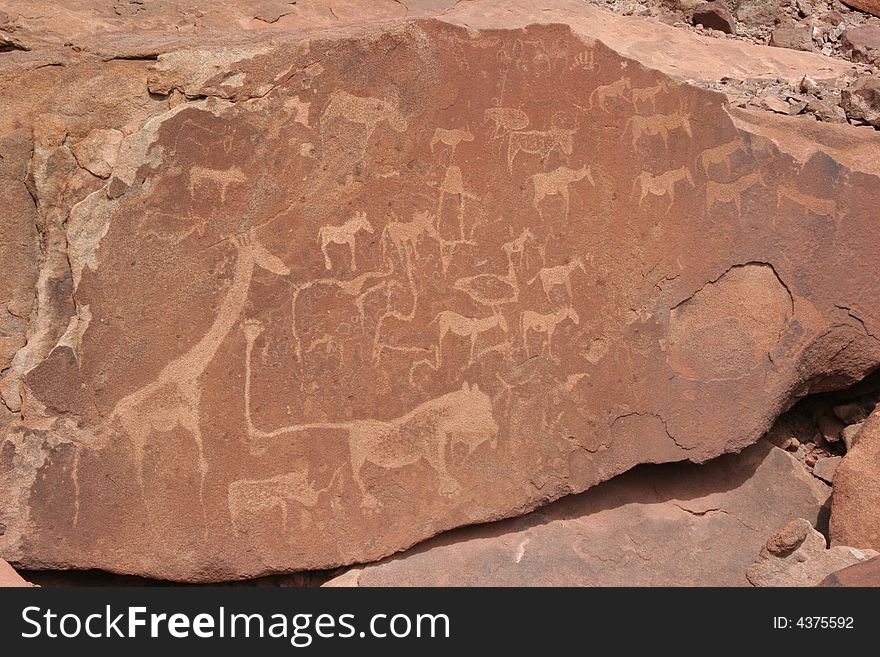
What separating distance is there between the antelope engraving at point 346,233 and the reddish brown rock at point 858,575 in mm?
1549

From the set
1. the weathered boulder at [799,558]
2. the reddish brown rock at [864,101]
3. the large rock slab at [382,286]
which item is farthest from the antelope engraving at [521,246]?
the reddish brown rock at [864,101]

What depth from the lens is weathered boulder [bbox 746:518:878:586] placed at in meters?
2.90

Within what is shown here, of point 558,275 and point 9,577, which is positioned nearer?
point 9,577

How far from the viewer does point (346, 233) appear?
113 inches

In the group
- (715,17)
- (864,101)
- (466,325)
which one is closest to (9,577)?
(466,325)

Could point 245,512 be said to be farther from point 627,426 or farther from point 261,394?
point 627,426

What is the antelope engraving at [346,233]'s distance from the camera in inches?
113

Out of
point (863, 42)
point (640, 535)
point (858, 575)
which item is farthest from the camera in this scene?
point (863, 42)

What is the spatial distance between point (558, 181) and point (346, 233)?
2.17ft

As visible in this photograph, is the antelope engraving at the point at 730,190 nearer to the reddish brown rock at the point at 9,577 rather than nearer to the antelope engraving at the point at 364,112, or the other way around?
the antelope engraving at the point at 364,112

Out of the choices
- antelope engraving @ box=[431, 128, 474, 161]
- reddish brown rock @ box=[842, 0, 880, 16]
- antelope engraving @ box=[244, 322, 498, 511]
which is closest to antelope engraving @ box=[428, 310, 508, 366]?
antelope engraving @ box=[244, 322, 498, 511]

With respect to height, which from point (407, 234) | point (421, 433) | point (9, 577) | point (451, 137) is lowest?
point (9, 577)

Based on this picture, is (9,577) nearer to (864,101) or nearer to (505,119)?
(505,119)

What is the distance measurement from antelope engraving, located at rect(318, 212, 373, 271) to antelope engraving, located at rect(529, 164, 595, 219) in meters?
0.52
